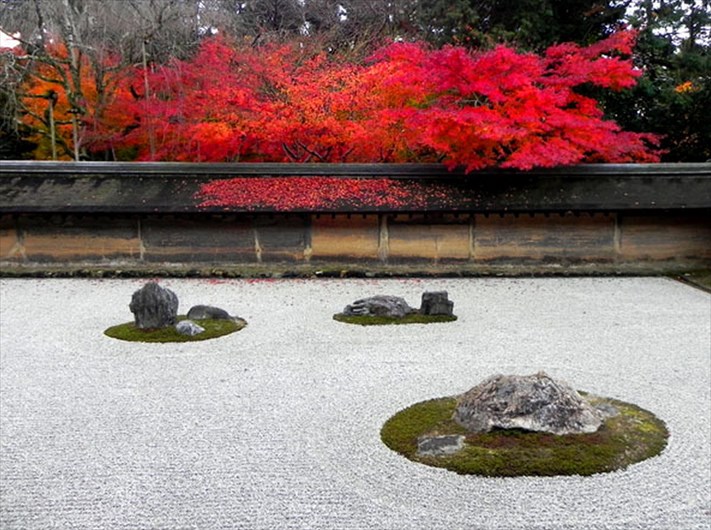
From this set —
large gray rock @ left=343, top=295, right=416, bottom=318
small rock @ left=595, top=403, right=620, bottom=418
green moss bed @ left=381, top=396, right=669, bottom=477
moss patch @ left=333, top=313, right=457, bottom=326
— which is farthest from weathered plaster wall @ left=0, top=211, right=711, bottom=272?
green moss bed @ left=381, top=396, right=669, bottom=477

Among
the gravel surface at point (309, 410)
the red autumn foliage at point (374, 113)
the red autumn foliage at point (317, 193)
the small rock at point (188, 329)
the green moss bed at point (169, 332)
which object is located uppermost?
the red autumn foliage at point (374, 113)

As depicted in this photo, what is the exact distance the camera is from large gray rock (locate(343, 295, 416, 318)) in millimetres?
9375

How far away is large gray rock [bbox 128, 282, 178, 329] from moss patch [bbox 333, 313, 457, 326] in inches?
99.3

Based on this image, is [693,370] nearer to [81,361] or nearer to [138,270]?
[81,361]

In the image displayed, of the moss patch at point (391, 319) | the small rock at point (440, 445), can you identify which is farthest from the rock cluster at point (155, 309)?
the small rock at point (440, 445)

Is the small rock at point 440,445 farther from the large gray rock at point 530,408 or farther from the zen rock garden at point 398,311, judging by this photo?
the zen rock garden at point 398,311

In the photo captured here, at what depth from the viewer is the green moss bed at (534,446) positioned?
459 cm

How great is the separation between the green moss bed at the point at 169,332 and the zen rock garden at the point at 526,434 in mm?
3789

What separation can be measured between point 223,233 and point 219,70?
15.5 ft

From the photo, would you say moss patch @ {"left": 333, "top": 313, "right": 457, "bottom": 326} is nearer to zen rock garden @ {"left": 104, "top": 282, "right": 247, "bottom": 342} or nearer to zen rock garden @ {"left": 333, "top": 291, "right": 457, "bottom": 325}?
zen rock garden @ {"left": 333, "top": 291, "right": 457, "bottom": 325}

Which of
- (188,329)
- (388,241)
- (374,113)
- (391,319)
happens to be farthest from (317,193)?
(188,329)

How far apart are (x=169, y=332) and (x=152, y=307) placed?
1.44ft

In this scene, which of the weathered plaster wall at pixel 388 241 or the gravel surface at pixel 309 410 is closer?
the gravel surface at pixel 309 410

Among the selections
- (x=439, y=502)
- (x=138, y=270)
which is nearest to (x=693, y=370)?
(x=439, y=502)
